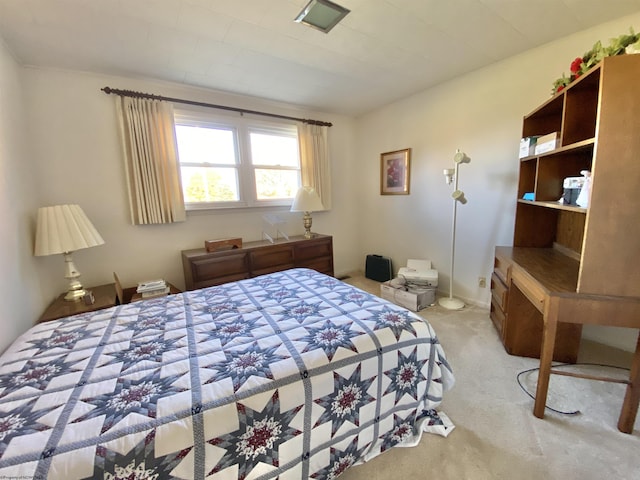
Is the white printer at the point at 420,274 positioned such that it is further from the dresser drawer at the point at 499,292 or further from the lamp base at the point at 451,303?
the dresser drawer at the point at 499,292

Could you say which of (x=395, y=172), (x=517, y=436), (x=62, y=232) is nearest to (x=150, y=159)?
(x=62, y=232)

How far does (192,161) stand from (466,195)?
10.0 feet

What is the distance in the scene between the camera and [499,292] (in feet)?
7.29

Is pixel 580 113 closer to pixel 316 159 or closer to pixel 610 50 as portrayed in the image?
pixel 610 50

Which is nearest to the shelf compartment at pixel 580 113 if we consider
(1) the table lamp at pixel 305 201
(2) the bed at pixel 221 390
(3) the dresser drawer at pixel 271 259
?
(2) the bed at pixel 221 390

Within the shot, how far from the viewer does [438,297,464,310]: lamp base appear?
A: 9.30ft

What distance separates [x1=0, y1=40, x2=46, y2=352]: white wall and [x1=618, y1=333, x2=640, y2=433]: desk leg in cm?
329

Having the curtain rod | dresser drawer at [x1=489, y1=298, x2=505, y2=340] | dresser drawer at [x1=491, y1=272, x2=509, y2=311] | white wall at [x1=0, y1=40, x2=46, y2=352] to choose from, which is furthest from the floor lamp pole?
white wall at [x1=0, y1=40, x2=46, y2=352]

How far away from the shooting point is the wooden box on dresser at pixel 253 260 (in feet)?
8.46

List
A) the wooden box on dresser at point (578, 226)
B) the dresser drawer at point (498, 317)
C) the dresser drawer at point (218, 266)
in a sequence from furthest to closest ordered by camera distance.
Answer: the dresser drawer at point (218, 266), the dresser drawer at point (498, 317), the wooden box on dresser at point (578, 226)

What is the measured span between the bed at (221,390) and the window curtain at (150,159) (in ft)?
4.17

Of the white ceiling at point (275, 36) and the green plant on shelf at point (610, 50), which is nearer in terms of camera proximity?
the green plant on shelf at point (610, 50)

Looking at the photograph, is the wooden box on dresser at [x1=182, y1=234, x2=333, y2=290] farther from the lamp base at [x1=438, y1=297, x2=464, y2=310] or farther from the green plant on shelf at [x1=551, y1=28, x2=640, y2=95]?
the green plant on shelf at [x1=551, y1=28, x2=640, y2=95]

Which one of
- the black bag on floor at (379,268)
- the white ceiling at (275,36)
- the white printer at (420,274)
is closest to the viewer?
the white ceiling at (275,36)
